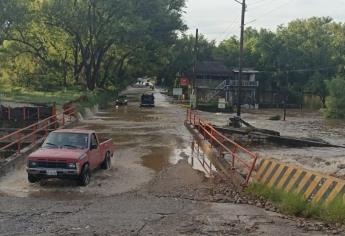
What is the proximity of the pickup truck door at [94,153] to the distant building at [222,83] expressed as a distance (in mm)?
66071

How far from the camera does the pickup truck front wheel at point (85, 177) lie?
15840 millimetres

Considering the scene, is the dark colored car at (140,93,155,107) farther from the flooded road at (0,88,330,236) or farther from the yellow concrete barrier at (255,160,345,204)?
the yellow concrete barrier at (255,160,345,204)

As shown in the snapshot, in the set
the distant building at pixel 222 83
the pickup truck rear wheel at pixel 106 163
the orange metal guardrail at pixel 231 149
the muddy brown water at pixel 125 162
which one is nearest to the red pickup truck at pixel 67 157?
the muddy brown water at pixel 125 162

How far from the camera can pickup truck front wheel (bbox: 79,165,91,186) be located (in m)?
15.8

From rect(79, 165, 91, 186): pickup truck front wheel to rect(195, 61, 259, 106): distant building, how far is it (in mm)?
67580

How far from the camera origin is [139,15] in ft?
205

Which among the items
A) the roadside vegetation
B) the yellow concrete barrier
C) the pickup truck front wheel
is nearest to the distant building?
the roadside vegetation

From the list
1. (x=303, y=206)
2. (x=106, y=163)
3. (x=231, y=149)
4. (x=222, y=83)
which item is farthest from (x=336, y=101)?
(x=303, y=206)

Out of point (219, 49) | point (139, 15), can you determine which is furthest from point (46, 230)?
point (219, 49)

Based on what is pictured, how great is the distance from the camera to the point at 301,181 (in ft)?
44.4

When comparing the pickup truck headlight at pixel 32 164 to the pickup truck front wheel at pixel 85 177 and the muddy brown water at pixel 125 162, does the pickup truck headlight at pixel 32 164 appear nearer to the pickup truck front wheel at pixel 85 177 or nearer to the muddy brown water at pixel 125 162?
the muddy brown water at pixel 125 162

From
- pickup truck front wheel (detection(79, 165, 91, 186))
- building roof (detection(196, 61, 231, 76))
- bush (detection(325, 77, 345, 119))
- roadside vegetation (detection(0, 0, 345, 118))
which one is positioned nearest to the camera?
pickup truck front wheel (detection(79, 165, 91, 186))

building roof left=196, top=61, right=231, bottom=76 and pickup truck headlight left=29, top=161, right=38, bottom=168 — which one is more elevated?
building roof left=196, top=61, right=231, bottom=76

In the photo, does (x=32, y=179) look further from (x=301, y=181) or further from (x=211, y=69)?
(x=211, y=69)
